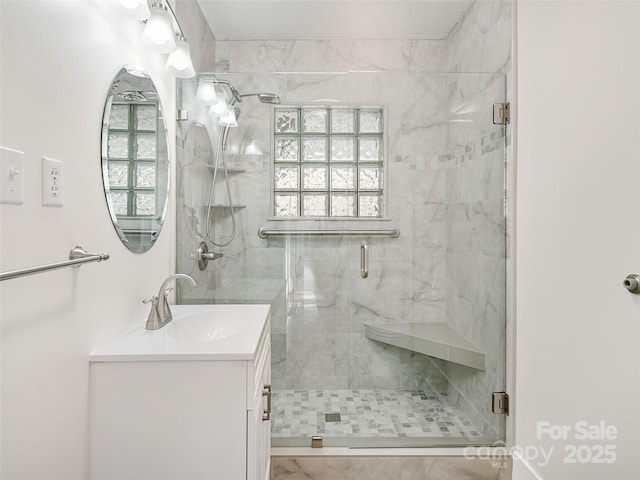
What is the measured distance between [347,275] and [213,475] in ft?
3.58

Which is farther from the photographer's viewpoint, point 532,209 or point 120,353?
point 532,209

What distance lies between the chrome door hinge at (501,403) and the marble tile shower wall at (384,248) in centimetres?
5

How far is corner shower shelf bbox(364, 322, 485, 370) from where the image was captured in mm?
1949

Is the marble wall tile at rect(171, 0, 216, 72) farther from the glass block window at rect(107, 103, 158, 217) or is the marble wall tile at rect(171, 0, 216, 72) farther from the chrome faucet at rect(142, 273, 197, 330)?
the chrome faucet at rect(142, 273, 197, 330)

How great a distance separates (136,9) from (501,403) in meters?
2.23

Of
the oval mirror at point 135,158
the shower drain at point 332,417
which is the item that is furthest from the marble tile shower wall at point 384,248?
the oval mirror at point 135,158

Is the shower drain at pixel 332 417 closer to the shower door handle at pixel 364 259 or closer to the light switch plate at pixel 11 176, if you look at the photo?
the shower door handle at pixel 364 259

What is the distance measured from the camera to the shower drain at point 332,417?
6.22ft

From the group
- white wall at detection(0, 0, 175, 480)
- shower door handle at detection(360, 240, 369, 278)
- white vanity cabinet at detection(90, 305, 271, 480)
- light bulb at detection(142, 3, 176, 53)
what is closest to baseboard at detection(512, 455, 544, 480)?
shower door handle at detection(360, 240, 369, 278)

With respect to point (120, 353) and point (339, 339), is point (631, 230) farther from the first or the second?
point (120, 353)

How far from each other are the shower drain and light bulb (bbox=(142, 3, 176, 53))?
1.78 meters

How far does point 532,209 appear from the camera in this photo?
1673 mm

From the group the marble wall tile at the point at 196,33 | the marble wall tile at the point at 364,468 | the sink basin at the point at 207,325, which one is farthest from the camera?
the marble wall tile at the point at 196,33

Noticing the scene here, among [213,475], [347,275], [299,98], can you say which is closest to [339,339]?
[347,275]
